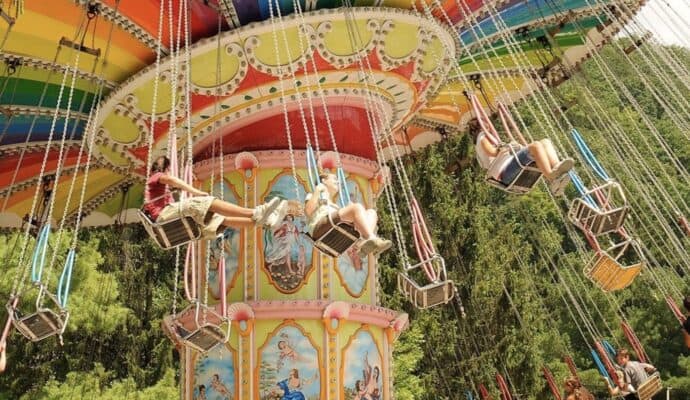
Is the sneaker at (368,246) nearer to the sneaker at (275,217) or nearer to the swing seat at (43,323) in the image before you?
the sneaker at (275,217)

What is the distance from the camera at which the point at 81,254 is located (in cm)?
2358

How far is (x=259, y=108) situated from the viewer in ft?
38.8

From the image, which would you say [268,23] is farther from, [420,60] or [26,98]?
[26,98]

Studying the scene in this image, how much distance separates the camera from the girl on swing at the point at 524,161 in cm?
829

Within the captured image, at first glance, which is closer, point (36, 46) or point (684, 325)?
point (684, 325)

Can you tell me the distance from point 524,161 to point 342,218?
2.09 metres

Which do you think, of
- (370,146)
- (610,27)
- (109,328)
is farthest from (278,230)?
(109,328)

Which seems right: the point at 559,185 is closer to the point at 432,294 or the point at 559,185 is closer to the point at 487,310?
the point at 432,294

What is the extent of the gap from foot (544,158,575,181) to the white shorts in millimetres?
3013

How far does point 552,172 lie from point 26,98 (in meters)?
7.37

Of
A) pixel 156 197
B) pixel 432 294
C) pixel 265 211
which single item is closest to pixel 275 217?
pixel 265 211

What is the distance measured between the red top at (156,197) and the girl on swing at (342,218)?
1.26 metres

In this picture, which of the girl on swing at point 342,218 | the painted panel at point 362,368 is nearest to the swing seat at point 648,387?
the painted panel at point 362,368

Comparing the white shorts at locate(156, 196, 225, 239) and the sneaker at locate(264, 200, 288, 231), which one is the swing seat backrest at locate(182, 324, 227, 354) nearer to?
the white shorts at locate(156, 196, 225, 239)
